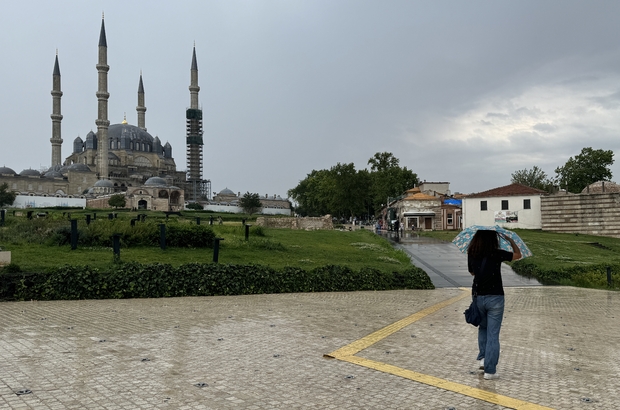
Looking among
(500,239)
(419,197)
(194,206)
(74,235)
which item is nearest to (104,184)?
(194,206)

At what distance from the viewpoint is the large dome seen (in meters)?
106

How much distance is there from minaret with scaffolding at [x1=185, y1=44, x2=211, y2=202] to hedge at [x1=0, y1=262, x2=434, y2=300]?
301 feet

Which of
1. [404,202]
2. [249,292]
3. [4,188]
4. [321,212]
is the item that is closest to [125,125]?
[4,188]

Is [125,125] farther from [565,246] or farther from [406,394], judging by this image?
[406,394]

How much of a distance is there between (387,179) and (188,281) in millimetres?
60461

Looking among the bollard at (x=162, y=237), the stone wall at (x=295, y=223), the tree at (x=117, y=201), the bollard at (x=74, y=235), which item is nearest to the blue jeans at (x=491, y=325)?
the bollard at (x=162, y=237)

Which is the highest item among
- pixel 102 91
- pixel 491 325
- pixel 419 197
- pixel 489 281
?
pixel 102 91

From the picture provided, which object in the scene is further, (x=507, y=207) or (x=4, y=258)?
(x=507, y=207)

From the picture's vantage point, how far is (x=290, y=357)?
6832 mm

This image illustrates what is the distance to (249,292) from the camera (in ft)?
44.8

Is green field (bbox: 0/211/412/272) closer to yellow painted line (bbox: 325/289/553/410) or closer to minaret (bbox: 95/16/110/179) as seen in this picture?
yellow painted line (bbox: 325/289/553/410)

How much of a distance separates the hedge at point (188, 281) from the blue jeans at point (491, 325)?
811 centimetres

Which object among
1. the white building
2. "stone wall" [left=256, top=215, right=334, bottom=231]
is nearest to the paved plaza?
"stone wall" [left=256, top=215, right=334, bottom=231]

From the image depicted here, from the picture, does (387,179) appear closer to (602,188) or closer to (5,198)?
(602,188)
